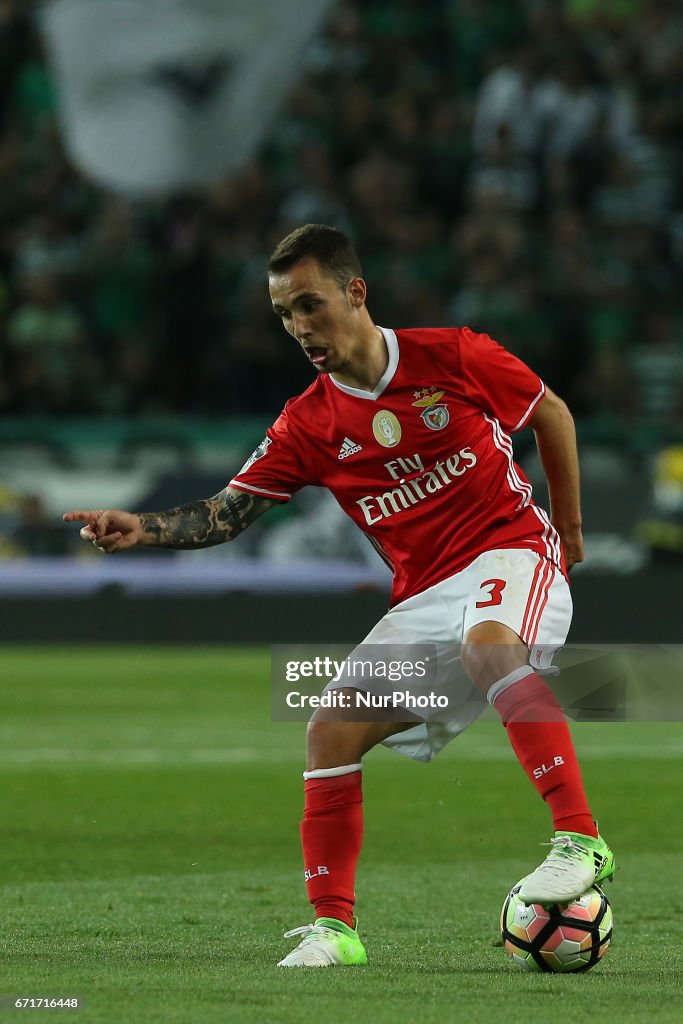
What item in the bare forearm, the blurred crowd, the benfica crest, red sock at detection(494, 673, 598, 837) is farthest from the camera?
the blurred crowd

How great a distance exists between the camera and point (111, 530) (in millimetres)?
4215

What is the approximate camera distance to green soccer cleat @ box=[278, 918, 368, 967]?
4.11 meters

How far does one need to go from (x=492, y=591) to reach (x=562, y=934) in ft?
2.65

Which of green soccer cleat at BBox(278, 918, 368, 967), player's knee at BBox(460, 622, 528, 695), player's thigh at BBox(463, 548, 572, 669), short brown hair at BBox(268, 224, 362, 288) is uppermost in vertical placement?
short brown hair at BBox(268, 224, 362, 288)

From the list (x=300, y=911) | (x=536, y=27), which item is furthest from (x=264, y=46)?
(x=300, y=911)

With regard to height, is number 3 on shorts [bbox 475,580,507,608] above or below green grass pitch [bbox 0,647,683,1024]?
above

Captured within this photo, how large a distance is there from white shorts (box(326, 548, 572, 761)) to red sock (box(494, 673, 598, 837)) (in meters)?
0.15

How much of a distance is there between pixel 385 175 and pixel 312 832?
1224 centimetres

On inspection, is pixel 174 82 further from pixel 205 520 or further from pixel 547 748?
pixel 547 748

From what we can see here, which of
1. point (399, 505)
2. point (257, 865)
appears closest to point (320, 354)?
point (399, 505)

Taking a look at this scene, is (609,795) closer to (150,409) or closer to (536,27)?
(150,409)

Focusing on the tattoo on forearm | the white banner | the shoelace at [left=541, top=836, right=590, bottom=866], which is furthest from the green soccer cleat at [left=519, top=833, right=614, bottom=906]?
the white banner

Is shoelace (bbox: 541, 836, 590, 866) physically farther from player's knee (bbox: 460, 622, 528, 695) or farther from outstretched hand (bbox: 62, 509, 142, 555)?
outstretched hand (bbox: 62, 509, 142, 555)

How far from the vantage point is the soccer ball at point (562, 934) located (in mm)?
4062
